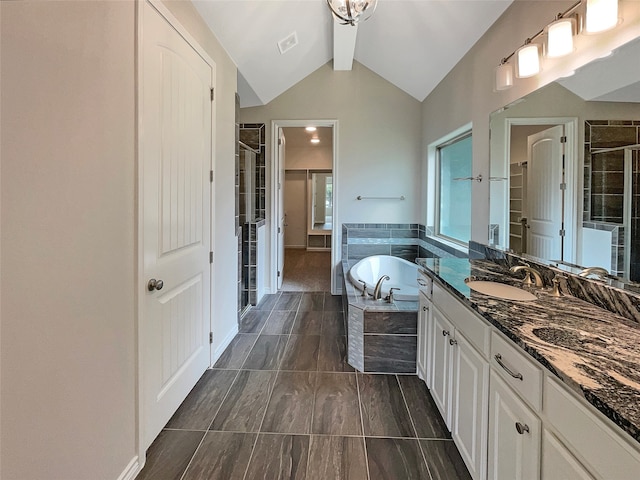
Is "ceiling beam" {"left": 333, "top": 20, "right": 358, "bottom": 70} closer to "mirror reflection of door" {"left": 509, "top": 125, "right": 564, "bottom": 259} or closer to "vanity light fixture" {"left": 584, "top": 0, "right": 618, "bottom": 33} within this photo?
"mirror reflection of door" {"left": 509, "top": 125, "right": 564, "bottom": 259}

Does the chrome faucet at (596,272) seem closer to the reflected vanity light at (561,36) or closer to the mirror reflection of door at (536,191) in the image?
the mirror reflection of door at (536,191)

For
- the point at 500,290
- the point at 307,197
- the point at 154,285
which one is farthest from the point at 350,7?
the point at 307,197

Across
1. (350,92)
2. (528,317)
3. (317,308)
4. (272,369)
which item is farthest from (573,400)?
(350,92)

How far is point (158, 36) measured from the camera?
67.4 inches

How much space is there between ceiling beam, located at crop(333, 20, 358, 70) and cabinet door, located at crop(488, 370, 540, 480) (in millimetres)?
3084

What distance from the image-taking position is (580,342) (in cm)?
101

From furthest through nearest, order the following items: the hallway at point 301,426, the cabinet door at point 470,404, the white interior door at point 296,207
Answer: the white interior door at point 296,207, the hallway at point 301,426, the cabinet door at point 470,404

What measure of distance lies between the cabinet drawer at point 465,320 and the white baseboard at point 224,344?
1.73m

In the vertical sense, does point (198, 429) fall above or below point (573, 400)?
below

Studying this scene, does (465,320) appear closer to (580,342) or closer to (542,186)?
(580,342)

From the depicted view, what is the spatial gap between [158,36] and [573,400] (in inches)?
86.6

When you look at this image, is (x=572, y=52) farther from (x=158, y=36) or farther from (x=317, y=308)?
(x=317, y=308)

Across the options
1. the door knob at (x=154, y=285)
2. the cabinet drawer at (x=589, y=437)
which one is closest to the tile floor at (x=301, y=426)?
the door knob at (x=154, y=285)

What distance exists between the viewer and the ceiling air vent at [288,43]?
3148mm
